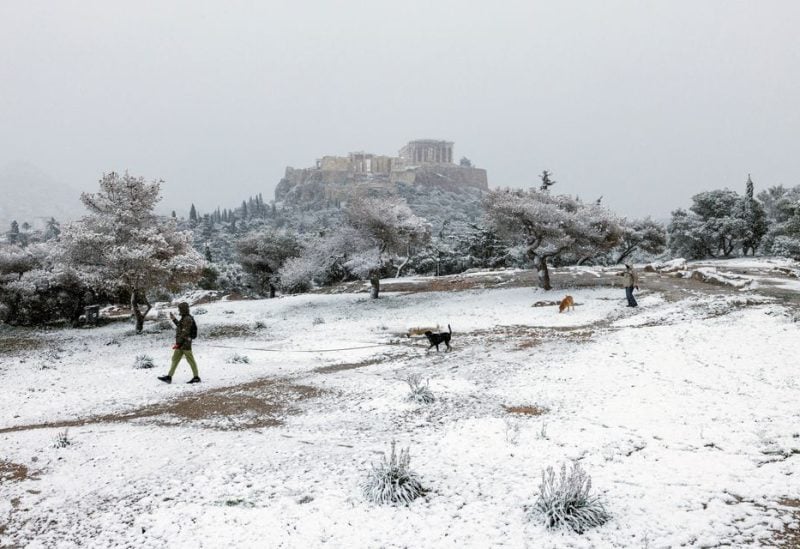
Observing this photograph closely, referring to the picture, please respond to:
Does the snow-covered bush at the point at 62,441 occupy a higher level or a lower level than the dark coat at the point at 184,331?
lower

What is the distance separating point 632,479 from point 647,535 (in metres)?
1.30

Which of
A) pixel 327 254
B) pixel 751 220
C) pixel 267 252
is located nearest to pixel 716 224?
pixel 751 220

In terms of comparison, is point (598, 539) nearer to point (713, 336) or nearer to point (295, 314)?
point (713, 336)

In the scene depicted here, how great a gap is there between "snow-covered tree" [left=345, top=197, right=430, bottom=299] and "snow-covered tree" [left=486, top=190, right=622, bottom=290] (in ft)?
17.7

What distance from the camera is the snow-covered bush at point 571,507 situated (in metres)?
5.09

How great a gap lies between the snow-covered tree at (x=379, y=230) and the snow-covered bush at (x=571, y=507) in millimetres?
24723

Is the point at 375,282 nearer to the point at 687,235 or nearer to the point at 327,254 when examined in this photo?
the point at 327,254

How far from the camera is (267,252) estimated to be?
160ft

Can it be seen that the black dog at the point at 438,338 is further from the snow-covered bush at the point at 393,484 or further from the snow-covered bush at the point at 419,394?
the snow-covered bush at the point at 393,484

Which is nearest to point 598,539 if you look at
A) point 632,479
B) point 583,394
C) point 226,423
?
point 632,479

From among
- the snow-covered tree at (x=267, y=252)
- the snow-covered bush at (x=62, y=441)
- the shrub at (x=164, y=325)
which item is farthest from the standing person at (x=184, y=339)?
the snow-covered tree at (x=267, y=252)

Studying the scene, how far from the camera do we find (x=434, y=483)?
6281mm

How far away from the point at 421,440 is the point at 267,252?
4392 centimetres

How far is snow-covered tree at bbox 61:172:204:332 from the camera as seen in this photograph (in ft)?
69.7
